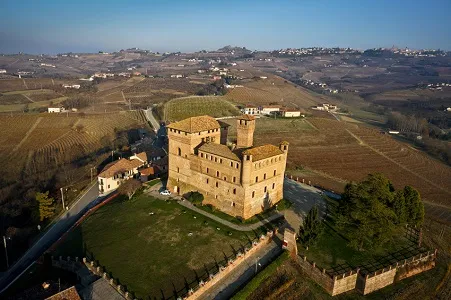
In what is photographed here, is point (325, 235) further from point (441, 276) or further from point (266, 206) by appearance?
point (441, 276)

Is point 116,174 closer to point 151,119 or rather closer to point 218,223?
point 218,223

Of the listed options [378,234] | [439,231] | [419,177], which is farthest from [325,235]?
[419,177]

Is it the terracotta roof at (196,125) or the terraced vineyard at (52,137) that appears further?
the terraced vineyard at (52,137)

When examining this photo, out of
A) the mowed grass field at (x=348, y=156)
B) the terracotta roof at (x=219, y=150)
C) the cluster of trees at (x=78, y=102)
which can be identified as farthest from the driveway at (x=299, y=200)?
the cluster of trees at (x=78, y=102)

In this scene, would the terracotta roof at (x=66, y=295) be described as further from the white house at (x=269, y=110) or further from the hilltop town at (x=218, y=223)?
the white house at (x=269, y=110)

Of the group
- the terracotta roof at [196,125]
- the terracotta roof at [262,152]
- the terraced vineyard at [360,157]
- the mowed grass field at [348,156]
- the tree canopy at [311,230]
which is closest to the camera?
the tree canopy at [311,230]

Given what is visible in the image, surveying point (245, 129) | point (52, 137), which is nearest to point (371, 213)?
point (245, 129)
